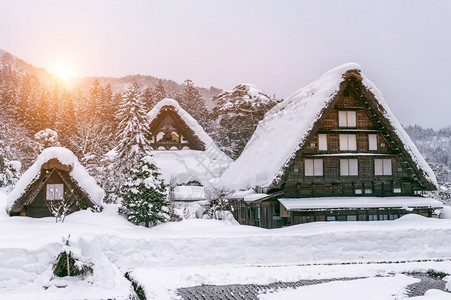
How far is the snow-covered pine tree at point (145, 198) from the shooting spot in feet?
75.7

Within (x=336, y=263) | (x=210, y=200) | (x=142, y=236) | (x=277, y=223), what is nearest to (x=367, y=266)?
(x=336, y=263)

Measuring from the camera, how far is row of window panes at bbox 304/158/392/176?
78.8 feet

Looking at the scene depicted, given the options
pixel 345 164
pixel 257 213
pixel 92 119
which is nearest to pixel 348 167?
pixel 345 164

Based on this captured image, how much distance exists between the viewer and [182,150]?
4072 centimetres

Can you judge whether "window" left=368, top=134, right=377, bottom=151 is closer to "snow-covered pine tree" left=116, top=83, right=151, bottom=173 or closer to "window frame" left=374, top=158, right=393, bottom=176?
"window frame" left=374, top=158, right=393, bottom=176

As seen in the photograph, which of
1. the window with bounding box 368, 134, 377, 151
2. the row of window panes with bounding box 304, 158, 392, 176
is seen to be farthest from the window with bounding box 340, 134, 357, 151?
the window with bounding box 368, 134, 377, 151

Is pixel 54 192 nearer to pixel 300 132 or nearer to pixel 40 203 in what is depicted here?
pixel 40 203

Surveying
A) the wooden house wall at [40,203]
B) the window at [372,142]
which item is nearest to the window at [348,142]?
the window at [372,142]

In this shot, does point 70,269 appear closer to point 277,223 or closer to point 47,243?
point 47,243

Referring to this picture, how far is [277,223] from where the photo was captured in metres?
23.9

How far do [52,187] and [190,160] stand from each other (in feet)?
53.5

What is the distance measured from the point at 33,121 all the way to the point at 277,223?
47.4 meters

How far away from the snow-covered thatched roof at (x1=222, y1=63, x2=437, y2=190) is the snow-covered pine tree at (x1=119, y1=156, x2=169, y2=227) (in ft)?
17.1

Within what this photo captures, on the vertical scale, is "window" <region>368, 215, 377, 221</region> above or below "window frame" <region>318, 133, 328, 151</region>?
below
